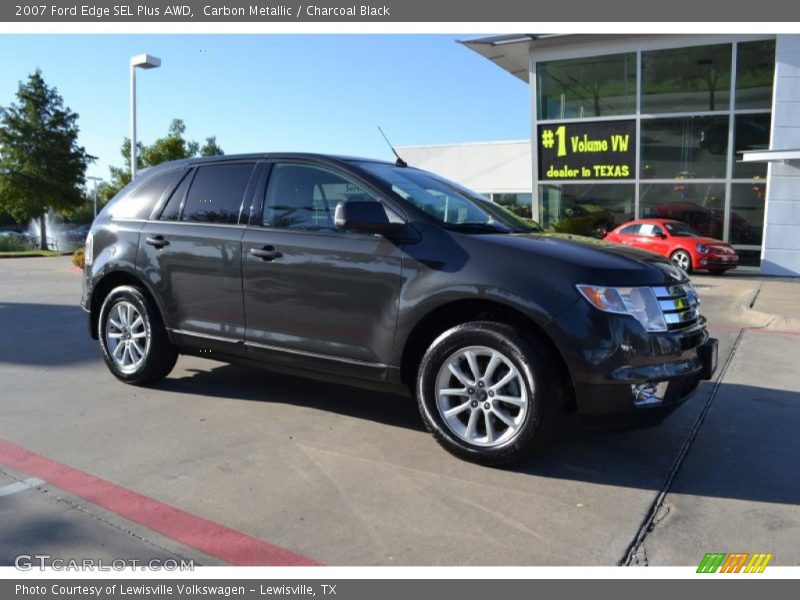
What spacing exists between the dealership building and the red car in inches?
69.4

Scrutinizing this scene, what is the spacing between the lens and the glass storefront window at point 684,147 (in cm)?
1930

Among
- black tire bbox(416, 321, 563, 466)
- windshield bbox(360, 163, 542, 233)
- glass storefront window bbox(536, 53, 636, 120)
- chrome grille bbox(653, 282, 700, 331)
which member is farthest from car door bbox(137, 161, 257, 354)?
glass storefront window bbox(536, 53, 636, 120)

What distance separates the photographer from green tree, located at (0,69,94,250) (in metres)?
33.1

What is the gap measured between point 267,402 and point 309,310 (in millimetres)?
1097

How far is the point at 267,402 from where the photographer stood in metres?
5.13

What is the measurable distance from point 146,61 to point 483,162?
16134 mm

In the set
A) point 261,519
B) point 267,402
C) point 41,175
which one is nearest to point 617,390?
point 261,519

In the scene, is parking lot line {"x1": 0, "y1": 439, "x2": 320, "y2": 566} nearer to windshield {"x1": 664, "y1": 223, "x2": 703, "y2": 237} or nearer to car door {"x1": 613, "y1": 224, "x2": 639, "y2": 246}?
car door {"x1": 613, "y1": 224, "x2": 639, "y2": 246}

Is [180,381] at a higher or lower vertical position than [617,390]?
lower

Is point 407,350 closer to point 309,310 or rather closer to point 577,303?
point 309,310

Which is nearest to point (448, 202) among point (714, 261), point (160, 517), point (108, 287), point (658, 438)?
point (658, 438)

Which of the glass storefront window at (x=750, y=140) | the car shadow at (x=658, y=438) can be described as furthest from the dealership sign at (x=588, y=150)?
the car shadow at (x=658, y=438)

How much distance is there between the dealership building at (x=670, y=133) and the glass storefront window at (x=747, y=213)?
3 cm

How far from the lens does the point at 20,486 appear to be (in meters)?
3.54
